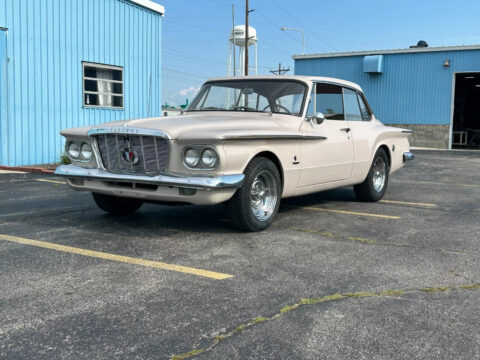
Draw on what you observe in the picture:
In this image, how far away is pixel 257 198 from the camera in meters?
5.10

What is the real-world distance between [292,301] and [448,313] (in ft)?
2.98

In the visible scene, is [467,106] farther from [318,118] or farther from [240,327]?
[240,327]

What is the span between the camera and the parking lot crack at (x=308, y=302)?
247 cm

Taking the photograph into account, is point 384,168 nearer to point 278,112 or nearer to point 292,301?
point 278,112

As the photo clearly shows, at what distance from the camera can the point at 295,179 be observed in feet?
18.0

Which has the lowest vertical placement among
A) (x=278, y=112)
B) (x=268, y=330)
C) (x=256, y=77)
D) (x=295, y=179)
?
(x=268, y=330)

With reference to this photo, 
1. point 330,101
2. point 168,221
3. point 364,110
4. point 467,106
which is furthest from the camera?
point 467,106

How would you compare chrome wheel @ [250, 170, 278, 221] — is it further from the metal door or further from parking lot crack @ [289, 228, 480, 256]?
the metal door

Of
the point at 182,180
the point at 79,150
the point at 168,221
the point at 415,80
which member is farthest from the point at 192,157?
the point at 415,80

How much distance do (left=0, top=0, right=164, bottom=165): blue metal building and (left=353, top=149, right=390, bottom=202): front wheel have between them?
314 inches

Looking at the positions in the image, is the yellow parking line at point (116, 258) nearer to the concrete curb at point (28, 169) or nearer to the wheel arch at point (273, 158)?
the wheel arch at point (273, 158)

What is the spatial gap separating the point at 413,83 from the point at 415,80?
0.54 feet

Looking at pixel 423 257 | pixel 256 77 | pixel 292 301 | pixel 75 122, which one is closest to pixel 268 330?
pixel 292 301

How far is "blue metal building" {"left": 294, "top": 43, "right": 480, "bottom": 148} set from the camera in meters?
23.6
